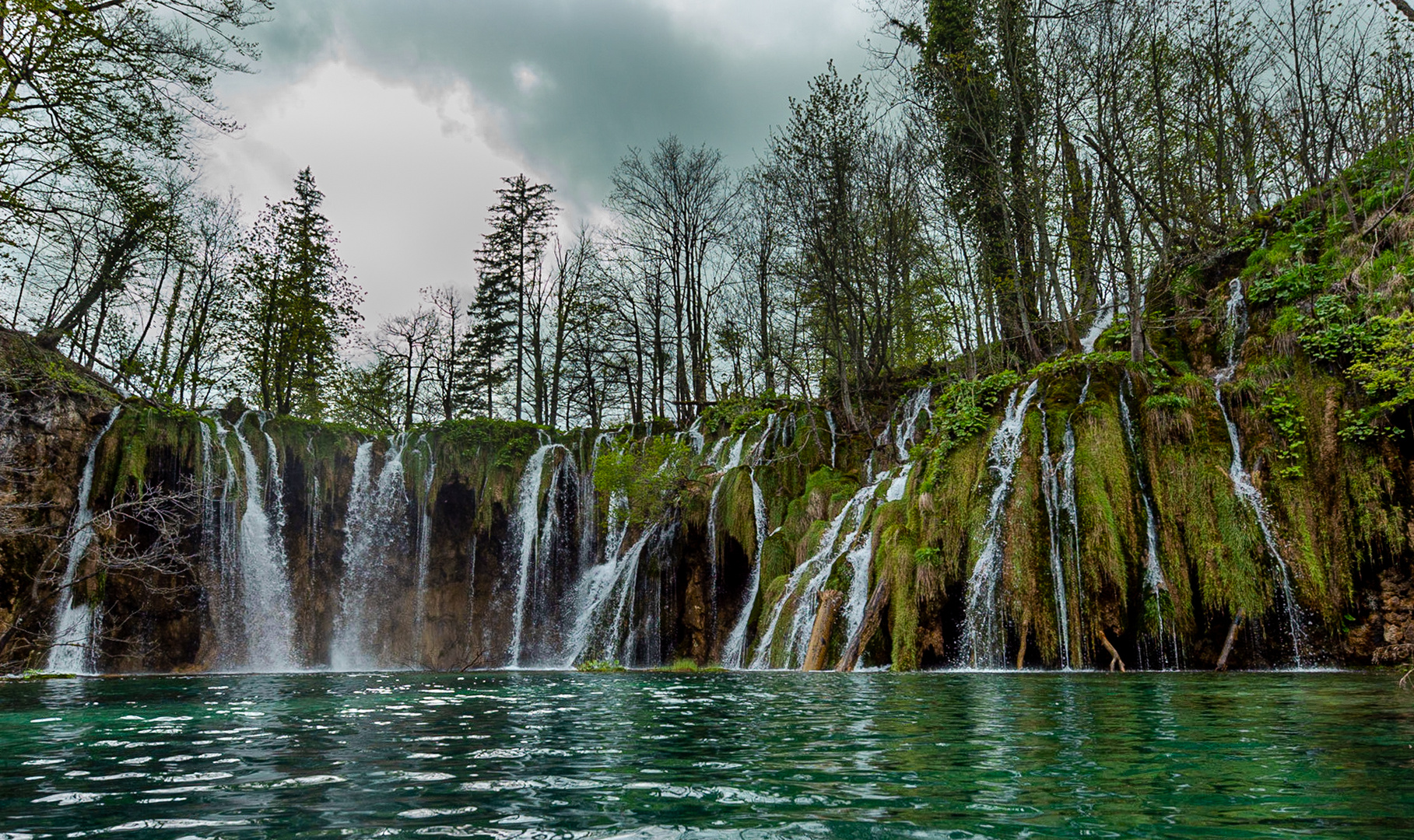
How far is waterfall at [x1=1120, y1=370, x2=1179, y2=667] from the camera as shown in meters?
10.7

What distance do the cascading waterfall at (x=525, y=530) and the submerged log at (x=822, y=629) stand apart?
11.1 metres

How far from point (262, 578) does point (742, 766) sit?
2106 centimetres

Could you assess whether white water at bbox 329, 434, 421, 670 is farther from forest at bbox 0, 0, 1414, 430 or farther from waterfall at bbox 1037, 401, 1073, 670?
waterfall at bbox 1037, 401, 1073, 670

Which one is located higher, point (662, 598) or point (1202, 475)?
point (1202, 475)

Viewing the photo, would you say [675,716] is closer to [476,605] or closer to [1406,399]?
[1406,399]

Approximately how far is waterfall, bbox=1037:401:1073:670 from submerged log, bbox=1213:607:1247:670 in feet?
6.11

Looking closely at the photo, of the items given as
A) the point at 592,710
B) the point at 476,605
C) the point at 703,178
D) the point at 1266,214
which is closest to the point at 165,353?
the point at 476,605

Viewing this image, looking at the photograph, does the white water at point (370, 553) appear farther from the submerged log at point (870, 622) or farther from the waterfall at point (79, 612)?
the submerged log at point (870, 622)

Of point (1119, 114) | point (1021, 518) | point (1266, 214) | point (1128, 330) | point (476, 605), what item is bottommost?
point (476, 605)

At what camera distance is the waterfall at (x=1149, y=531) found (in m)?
10.7

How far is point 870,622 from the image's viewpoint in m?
12.4

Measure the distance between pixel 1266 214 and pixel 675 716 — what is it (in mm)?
16330

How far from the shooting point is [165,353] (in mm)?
26188

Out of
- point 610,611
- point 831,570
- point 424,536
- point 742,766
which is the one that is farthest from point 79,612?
point 742,766
